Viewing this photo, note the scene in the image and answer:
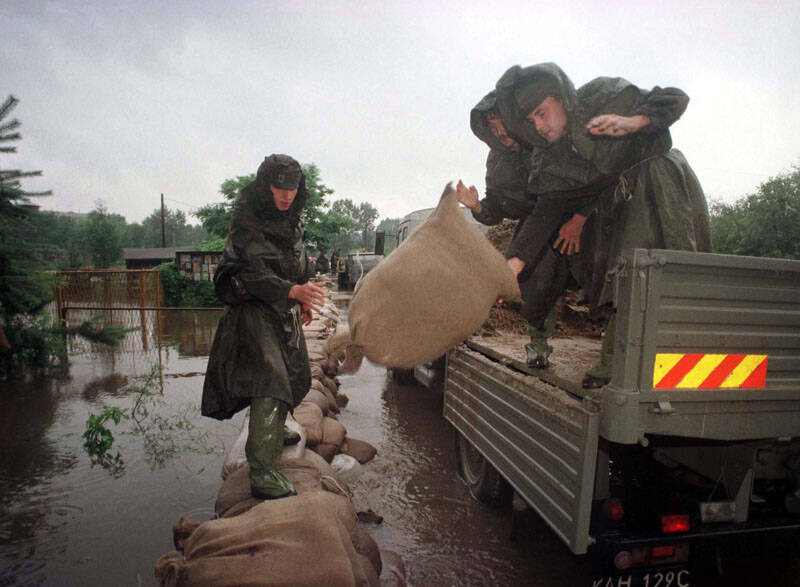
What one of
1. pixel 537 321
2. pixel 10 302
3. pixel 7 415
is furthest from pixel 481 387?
pixel 10 302

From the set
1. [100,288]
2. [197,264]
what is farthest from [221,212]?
[100,288]

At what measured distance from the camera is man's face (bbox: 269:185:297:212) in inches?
98.1

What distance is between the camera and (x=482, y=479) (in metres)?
3.25

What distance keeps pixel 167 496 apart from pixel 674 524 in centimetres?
296

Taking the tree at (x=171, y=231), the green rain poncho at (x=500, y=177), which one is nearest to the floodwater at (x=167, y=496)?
the green rain poncho at (x=500, y=177)

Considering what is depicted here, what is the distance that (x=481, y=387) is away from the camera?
299 centimetres

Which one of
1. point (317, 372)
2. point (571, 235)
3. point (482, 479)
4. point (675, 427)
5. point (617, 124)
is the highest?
point (617, 124)

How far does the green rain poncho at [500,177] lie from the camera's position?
2.64 metres

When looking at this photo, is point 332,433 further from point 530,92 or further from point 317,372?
point 530,92

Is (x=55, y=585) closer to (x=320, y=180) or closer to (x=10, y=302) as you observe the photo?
(x=10, y=302)

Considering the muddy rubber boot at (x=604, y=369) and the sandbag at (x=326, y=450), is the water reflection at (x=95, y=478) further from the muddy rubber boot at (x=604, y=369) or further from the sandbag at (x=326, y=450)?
the muddy rubber boot at (x=604, y=369)

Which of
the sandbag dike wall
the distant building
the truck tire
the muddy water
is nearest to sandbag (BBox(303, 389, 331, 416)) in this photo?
the muddy water

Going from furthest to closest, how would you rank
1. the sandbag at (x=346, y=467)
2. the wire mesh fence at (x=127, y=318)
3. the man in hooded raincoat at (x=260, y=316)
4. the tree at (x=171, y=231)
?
the tree at (x=171, y=231), the wire mesh fence at (x=127, y=318), the sandbag at (x=346, y=467), the man in hooded raincoat at (x=260, y=316)

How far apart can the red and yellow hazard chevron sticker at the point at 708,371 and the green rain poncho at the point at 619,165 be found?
1.65 feet
